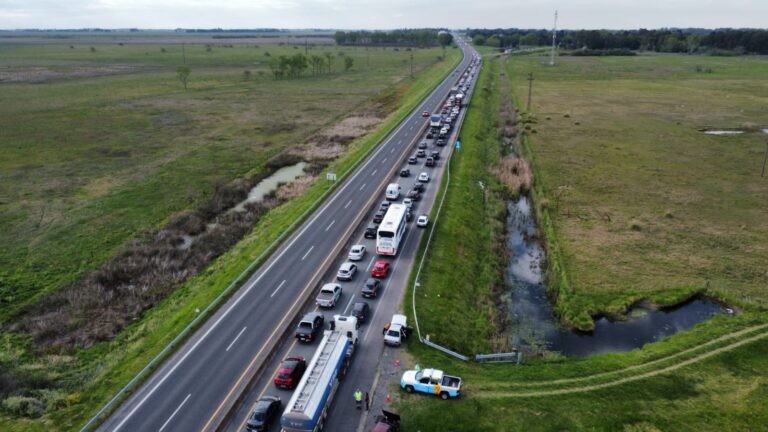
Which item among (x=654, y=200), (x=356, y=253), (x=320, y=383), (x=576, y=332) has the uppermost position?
(x=654, y=200)

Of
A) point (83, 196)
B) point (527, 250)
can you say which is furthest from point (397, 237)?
point (83, 196)

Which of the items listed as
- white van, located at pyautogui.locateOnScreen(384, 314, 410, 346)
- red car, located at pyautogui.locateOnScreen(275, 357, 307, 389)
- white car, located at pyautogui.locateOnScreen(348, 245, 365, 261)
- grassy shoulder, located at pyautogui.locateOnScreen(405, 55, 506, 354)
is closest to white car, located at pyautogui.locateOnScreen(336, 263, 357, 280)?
white car, located at pyautogui.locateOnScreen(348, 245, 365, 261)

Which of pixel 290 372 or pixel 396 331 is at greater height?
pixel 396 331

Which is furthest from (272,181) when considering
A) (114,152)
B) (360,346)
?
(360,346)

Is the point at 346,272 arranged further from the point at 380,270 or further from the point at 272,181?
the point at 272,181

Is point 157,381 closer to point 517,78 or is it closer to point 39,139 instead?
point 39,139

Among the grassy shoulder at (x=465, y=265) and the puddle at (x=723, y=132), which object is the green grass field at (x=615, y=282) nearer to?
the grassy shoulder at (x=465, y=265)

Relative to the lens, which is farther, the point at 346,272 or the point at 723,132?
the point at 723,132
